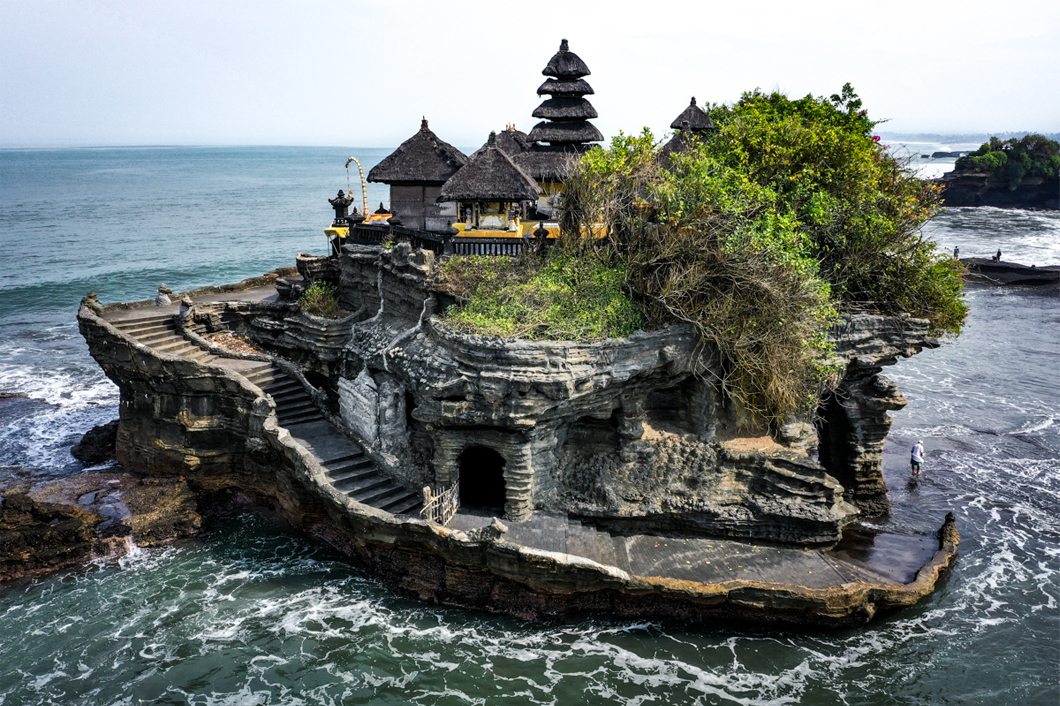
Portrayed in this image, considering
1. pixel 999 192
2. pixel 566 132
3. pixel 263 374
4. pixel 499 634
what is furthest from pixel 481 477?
pixel 999 192

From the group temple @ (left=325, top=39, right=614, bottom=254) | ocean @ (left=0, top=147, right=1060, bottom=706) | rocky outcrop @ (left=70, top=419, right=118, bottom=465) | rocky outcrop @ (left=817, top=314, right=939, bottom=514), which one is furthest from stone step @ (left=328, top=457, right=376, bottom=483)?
rocky outcrop @ (left=817, top=314, right=939, bottom=514)

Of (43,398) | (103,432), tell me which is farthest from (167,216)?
(103,432)

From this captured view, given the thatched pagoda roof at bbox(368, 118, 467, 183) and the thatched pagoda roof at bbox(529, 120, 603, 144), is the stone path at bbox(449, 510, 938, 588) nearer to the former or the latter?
the thatched pagoda roof at bbox(368, 118, 467, 183)

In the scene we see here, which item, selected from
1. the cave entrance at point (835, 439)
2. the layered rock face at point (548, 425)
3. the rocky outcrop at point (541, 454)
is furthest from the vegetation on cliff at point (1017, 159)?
the rocky outcrop at point (541, 454)

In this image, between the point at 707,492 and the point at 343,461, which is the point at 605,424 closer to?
the point at 707,492

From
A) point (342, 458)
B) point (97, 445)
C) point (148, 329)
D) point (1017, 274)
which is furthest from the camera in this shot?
point (1017, 274)

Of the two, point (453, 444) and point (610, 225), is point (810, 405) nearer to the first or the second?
→ point (610, 225)
